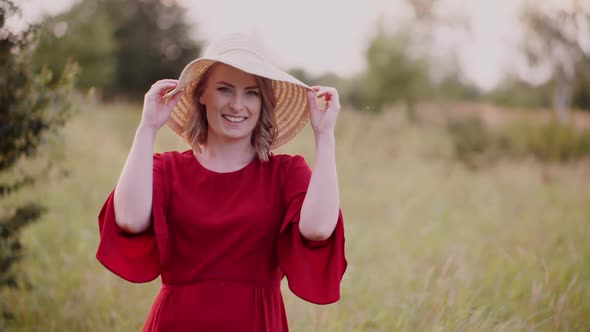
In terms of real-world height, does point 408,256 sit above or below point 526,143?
above

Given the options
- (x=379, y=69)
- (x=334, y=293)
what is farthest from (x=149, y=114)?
(x=379, y=69)

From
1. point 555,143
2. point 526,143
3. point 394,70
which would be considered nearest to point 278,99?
point 555,143

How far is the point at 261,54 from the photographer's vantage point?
76.8 inches

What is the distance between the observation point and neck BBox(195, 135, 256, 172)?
1.96m

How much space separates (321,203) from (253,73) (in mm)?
503

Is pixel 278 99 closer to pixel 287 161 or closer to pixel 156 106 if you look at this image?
pixel 287 161

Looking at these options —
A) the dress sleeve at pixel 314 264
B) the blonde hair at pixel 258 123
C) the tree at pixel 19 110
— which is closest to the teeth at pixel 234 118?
the blonde hair at pixel 258 123

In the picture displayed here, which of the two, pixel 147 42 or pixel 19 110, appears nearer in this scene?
pixel 19 110

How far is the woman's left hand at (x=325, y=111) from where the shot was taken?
1798 millimetres

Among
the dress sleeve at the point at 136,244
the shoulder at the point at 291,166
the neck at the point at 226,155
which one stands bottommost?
the dress sleeve at the point at 136,244

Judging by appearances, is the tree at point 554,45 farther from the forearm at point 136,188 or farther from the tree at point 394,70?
the forearm at point 136,188

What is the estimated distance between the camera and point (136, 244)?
183 centimetres

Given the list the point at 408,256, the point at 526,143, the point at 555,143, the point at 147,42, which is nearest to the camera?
the point at 408,256

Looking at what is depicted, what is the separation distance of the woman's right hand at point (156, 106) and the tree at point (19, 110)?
5.42ft
